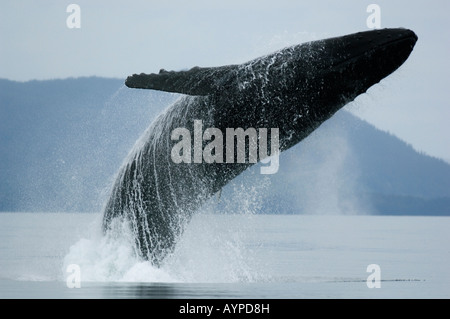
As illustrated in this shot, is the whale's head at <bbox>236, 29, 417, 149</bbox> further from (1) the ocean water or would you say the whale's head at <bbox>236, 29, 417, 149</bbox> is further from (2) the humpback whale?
(1) the ocean water

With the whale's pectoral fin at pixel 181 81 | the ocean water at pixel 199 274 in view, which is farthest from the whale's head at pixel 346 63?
the ocean water at pixel 199 274

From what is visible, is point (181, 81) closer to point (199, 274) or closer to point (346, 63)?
point (346, 63)

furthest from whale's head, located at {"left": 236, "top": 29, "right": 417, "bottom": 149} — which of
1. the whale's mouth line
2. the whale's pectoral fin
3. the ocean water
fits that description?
the ocean water

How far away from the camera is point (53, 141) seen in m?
101

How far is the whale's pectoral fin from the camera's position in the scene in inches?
559

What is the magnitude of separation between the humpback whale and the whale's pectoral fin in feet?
0.06

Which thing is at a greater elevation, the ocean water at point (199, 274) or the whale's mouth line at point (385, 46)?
the whale's mouth line at point (385, 46)

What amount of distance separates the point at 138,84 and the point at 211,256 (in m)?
5.76

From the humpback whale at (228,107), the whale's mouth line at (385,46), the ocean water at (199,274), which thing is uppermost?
the whale's mouth line at (385,46)

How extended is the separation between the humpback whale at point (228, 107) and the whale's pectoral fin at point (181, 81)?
0.06 feet

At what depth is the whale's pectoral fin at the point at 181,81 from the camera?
559 inches

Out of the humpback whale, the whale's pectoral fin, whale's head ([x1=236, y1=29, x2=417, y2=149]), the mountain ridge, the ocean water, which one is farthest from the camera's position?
the mountain ridge

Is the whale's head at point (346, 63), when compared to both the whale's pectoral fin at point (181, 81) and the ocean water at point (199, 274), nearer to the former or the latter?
the whale's pectoral fin at point (181, 81)

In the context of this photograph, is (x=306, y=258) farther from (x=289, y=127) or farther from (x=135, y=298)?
(x=135, y=298)
